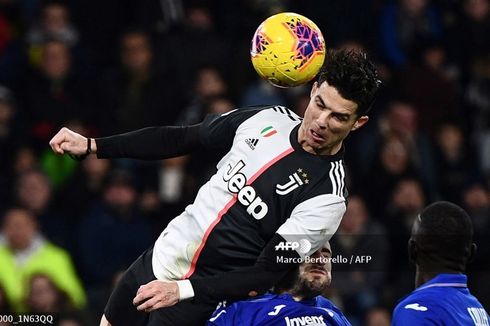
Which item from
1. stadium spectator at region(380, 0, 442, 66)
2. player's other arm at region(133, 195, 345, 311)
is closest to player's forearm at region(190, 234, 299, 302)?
→ player's other arm at region(133, 195, 345, 311)

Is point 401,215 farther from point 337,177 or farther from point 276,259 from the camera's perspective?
point 276,259

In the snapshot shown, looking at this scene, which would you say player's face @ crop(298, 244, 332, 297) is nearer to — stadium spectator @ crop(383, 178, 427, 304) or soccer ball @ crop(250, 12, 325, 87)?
soccer ball @ crop(250, 12, 325, 87)

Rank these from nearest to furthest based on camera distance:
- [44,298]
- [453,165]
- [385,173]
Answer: [44,298] → [385,173] → [453,165]

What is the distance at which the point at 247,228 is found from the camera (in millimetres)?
5754

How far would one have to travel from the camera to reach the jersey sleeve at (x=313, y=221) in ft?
18.3

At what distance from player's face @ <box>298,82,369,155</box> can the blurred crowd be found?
6.70ft

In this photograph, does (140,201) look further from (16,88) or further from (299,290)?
(299,290)

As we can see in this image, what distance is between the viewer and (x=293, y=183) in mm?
5707

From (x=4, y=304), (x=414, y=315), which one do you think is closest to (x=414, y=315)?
(x=414, y=315)

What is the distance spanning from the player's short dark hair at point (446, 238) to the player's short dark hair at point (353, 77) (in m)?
0.65

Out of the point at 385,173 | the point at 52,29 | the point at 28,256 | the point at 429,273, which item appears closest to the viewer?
the point at 429,273

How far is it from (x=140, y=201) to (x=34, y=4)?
2495 mm

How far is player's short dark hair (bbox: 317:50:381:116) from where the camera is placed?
5.68m

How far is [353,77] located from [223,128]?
0.68 meters
